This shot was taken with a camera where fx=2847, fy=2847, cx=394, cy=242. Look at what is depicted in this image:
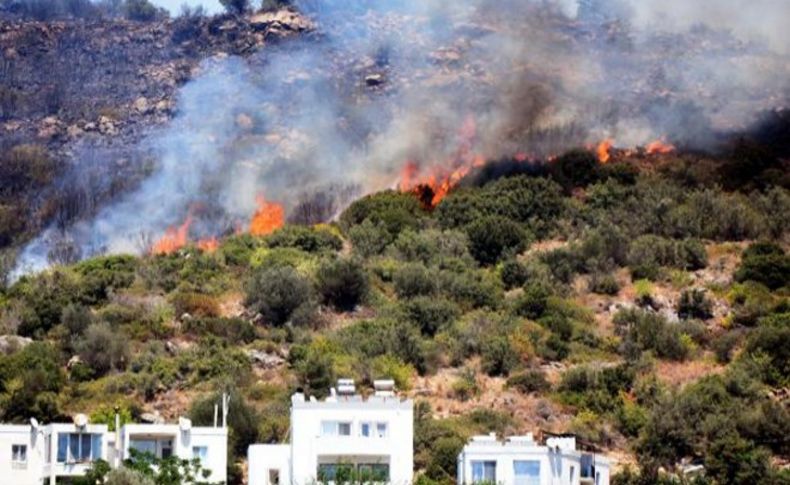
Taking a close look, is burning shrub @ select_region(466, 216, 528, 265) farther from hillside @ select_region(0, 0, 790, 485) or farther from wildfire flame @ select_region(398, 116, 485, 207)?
wildfire flame @ select_region(398, 116, 485, 207)

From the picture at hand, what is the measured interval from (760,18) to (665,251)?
2544 cm

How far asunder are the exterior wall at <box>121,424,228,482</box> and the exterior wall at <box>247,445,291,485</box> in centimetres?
171

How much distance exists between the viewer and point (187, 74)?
152m

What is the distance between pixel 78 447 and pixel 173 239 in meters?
53.0

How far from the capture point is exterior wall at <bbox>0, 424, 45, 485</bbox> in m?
79.9

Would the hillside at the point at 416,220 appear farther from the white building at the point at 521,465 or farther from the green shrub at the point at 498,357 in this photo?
the white building at the point at 521,465

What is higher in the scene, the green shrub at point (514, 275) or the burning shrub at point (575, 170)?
the burning shrub at point (575, 170)

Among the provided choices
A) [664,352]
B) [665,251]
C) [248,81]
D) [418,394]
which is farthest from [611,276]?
[248,81]

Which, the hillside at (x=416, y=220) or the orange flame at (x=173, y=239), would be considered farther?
the orange flame at (x=173, y=239)

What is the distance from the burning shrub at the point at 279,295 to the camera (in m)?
115

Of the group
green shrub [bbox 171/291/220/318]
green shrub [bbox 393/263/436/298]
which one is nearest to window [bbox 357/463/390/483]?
green shrub [bbox 171/291/220/318]

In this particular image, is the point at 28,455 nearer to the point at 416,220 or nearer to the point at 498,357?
the point at 498,357

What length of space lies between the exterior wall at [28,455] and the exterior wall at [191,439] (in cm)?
264

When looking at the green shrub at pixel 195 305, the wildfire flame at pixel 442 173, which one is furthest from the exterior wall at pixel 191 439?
the wildfire flame at pixel 442 173
